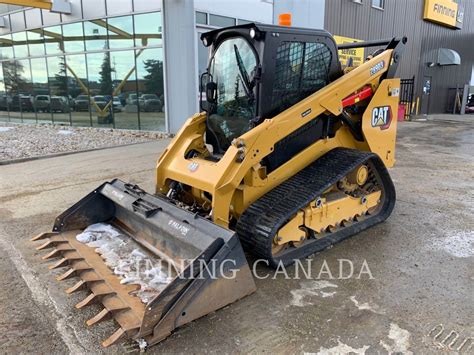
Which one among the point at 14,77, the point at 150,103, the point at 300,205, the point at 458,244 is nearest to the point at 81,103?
the point at 150,103

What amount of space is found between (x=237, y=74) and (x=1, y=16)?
647 inches

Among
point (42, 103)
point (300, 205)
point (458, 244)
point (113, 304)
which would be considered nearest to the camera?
point (113, 304)

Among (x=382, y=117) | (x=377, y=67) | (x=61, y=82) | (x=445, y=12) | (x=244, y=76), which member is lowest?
(x=382, y=117)

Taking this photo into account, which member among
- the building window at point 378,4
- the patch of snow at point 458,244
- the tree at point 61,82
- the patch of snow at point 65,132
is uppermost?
the building window at point 378,4

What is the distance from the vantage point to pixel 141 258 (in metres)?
3.33

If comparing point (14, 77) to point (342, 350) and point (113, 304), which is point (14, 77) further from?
point (342, 350)

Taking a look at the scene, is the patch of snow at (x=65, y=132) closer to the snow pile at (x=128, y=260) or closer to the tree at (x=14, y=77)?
the tree at (x=14, y=77)

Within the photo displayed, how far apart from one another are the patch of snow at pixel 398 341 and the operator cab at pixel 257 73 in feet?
6.72

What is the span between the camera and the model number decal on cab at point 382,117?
4562mm

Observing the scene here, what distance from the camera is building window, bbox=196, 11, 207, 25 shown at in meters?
10.6

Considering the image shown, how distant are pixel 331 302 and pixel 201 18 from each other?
9474 mm

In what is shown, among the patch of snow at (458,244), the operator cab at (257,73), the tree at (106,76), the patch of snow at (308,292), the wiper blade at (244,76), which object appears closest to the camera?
the patch of snow at (308,292)

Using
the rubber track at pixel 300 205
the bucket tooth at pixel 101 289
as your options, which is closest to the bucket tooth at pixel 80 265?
the bucket tooth at pixel 101 289

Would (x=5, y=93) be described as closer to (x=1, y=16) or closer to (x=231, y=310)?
(x=1, y=16)
